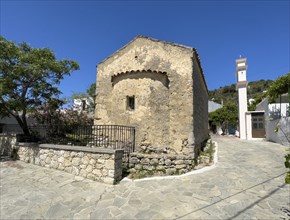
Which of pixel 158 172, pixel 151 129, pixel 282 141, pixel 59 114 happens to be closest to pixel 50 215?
pixel 158 172

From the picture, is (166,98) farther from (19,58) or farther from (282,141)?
(282,141)

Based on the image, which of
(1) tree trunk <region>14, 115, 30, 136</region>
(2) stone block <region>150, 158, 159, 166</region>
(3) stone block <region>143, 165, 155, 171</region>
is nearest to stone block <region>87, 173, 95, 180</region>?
(3) stone block <region>143, 165, 155, 171</region>

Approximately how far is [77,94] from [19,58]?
595 inches

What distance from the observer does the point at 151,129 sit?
933cm

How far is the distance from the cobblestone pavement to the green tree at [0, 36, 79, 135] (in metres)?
4.39

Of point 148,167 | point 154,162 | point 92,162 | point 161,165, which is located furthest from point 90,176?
point 161,165

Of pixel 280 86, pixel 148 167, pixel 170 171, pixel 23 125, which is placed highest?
pixel 280 86

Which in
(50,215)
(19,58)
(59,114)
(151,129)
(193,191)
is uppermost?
(19,58)

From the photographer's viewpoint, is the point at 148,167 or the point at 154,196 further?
the point at 148,167

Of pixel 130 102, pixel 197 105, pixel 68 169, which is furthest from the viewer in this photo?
pixel 197 105

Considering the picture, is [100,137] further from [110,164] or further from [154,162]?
[154,162]

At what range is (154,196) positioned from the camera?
589cm

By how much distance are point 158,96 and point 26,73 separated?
680 centimetres

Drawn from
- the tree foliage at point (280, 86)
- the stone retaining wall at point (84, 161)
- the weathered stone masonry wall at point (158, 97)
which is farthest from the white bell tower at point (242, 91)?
the stone retaining wall at point (84, 161)
